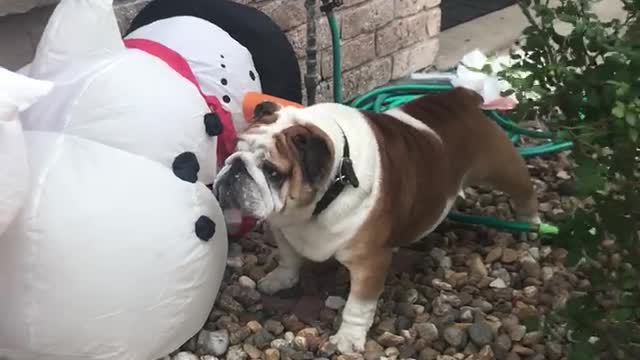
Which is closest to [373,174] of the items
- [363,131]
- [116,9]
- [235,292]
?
[363,131]

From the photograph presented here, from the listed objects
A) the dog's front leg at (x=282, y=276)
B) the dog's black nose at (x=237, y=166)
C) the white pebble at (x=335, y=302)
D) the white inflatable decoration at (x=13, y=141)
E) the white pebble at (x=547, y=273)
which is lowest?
the white pebble at (x=547, y=273)

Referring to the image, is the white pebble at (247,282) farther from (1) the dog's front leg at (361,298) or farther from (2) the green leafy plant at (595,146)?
(2) the green leafy plant at (595,146)

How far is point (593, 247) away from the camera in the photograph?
162 cm

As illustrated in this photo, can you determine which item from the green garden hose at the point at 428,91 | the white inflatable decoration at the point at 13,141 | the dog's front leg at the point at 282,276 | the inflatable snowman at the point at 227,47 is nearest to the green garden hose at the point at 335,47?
the green garden hose at the point at 428,91

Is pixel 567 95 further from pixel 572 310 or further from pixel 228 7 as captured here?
pixel 228 7

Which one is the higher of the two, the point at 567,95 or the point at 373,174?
the point at 567,95

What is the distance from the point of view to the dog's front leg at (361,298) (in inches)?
77.8

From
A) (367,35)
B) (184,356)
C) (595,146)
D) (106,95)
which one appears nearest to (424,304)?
(184,356)

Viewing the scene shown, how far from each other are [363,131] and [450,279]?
520mm

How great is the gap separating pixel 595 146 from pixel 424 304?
0.77m

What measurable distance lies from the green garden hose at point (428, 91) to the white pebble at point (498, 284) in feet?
0.59

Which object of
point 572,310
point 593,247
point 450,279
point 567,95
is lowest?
point 450,279

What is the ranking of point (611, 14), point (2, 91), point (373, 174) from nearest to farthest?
point (2, 91) → point (373, 174) → point (611, 14)

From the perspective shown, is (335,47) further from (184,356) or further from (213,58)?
(184,356)
